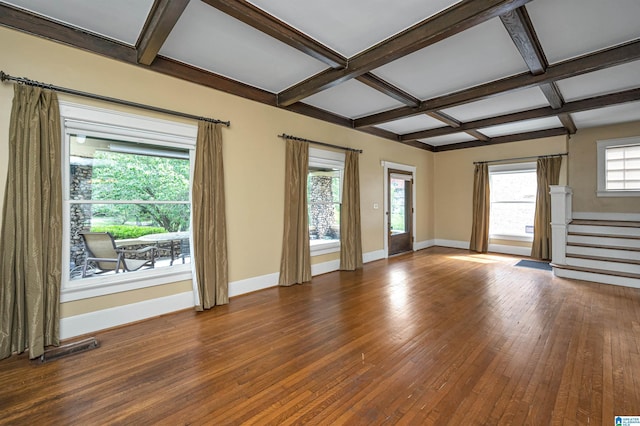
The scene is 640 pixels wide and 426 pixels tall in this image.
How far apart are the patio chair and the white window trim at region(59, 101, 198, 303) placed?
0.10m

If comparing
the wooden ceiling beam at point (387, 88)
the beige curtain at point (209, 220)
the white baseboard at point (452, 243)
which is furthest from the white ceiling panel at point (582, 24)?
the white baseboard at point (452, 243)

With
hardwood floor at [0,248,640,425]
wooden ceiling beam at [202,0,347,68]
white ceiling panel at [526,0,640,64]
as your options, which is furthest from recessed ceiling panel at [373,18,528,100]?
hardwood floor at [0,248,640,425]

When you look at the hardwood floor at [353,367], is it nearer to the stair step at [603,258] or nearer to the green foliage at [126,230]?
the green foliage at [126,230]

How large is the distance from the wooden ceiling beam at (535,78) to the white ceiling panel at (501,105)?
0.42 metres

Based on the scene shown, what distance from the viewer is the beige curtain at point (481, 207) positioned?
6957mm

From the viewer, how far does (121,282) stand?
2947 millimetres

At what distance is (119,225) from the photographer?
3033mm

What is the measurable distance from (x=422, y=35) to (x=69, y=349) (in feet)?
13.6

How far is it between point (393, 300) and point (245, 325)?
6.23 feet

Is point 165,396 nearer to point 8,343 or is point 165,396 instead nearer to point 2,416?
point 2,416

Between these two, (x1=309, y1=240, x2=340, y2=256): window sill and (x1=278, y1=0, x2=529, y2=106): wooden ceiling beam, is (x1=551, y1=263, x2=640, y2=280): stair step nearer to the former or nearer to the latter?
(x1=309, y1=240, x2=340, y2=256): window sill

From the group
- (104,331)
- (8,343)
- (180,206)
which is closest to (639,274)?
(180,206)

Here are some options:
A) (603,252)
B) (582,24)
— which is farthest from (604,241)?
(582,24)

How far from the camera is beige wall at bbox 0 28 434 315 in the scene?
2.49 meters
